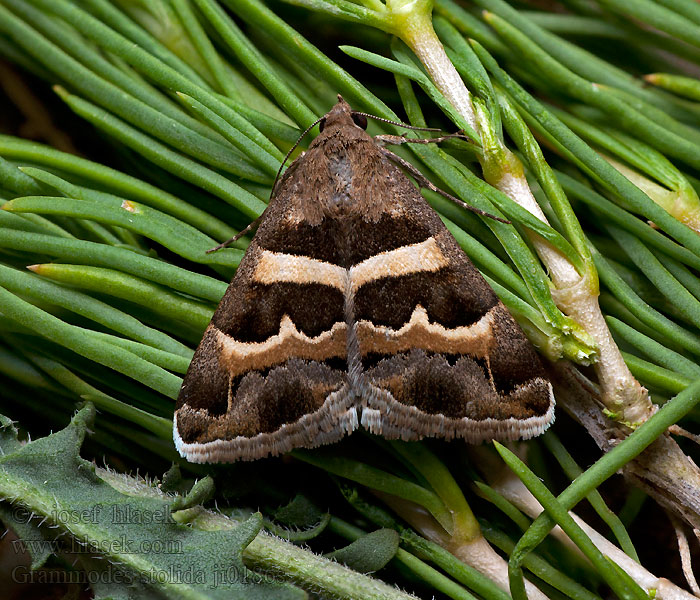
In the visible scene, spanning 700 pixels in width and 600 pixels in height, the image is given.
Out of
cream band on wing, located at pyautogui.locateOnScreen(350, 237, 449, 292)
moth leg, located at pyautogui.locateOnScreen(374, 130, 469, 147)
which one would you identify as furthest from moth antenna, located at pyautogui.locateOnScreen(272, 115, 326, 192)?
cream band on wing, located at pyautogui.locateOnScreen(350, 237, 449, 292)

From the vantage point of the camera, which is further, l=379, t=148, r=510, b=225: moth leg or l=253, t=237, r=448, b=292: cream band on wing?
l=253, t=237, r=448, b=292: cream band on wing

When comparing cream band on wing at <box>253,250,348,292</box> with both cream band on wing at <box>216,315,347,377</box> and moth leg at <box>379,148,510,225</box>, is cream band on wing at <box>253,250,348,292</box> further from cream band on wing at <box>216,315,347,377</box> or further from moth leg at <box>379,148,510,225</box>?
moth leg at <box>379,148,510,225</box>

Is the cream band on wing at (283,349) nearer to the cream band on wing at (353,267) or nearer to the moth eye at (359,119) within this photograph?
the cream band on wing at (353,267)

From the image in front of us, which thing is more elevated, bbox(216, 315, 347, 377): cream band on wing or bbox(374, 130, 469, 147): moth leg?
bbox(374, 130, 469, 147): moth leg

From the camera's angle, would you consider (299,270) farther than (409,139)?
Yes

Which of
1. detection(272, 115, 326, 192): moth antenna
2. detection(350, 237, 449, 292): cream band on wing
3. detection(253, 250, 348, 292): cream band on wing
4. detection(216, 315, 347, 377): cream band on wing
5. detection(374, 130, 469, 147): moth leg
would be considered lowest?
detection(216, 315, 347, 377): cream band on wing

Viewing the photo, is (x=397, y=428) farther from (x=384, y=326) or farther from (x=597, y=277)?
(x=597, y=277)

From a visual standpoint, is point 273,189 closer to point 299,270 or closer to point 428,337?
point 299,270

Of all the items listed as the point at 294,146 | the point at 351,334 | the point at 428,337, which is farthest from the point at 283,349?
the point at 294,146

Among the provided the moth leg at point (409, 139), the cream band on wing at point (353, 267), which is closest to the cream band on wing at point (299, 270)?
the cream band on wing at point (353, 267)
